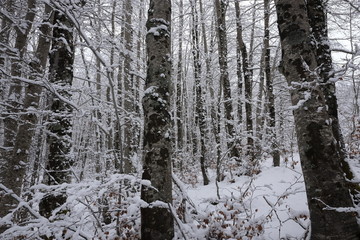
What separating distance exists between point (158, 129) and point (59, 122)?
2309 millimetres

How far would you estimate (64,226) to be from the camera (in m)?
2.22

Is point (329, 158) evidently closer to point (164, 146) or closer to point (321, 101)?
point (321, 101)

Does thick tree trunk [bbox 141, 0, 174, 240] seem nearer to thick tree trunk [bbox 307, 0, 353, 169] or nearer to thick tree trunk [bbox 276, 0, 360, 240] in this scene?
thick tree trunk [bbox 276, 0, 360, 240]

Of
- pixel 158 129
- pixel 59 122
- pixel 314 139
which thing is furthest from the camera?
pixel 59 122

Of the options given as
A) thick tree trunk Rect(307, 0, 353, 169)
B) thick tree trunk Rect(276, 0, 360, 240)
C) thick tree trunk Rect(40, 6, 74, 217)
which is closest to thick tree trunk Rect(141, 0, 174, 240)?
thick tree trunk Rect(276, 0, 360, 240)

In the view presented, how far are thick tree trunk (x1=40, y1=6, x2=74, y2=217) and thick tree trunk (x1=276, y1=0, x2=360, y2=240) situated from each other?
353 cm

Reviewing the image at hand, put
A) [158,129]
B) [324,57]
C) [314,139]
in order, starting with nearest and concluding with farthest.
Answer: [314,139], [158,129], [324,57]

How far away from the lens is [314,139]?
2422mm

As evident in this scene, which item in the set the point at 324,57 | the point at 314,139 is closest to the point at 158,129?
the point at 314,139

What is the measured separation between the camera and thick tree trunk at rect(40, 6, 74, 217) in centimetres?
396

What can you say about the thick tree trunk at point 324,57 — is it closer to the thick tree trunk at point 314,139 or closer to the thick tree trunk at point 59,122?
the thick tree trunk at point 314,139

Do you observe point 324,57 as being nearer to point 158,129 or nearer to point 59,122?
point 158,129

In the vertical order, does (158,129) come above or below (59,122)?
below

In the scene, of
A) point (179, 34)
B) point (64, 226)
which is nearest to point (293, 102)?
point (64, 226)
